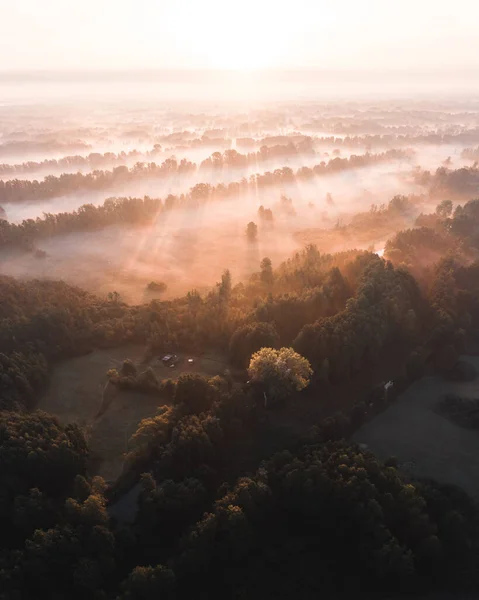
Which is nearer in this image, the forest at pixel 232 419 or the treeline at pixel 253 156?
the forest at pixel 232 419

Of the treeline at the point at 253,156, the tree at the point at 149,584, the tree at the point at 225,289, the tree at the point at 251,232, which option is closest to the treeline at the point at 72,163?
the treeline at the point at 253,156

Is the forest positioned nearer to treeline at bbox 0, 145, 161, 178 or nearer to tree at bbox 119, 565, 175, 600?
tree at bbox 119, 565, 175, 600

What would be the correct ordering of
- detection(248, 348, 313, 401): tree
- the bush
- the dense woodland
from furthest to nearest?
the bush < detection(248, 348, 313, 401): tree < the dense woodland

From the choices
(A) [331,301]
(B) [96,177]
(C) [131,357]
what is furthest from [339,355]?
(B) [96,177]

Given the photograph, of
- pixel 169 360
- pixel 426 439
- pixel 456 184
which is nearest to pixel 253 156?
pixel 456 184

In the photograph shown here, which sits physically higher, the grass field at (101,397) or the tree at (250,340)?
the tree at (250,340)

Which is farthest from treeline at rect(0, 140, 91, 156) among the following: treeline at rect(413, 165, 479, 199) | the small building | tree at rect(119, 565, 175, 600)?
tree at rect(119, 565, 175, 600)

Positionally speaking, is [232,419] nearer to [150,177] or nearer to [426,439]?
[426,439]

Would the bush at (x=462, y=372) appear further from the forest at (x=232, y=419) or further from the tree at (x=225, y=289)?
the tree at (x=225, y=289)
